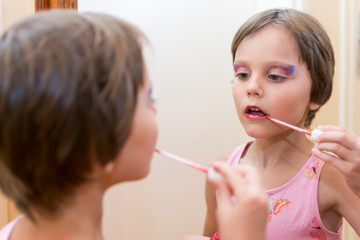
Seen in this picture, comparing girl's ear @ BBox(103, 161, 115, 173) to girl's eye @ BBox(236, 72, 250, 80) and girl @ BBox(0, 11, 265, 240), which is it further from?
girl's eye @ BBox(236, 72, 250, 80)

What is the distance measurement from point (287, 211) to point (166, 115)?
63 cm

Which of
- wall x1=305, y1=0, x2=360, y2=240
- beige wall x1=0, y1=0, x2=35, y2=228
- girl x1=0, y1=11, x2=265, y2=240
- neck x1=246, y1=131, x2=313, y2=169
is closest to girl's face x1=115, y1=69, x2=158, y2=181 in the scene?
girl x1=0, y1=11, x2=265, y2=240

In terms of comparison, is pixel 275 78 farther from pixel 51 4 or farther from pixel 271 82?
pixel 51 4

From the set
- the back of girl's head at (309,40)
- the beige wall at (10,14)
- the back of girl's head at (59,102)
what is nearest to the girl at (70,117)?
the back of girl's head at (59,102)

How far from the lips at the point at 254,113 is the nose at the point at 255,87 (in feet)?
0.11

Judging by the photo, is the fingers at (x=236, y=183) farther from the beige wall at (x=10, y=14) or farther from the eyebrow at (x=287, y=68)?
the beige wall at (x=10, y=14)

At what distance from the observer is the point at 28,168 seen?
437mm

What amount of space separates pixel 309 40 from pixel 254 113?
197 mm

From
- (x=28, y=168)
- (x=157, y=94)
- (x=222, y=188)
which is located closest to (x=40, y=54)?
(x=28, y=168)

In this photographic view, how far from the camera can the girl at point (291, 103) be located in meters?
0.77

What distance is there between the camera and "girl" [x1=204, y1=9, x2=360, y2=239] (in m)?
0.77

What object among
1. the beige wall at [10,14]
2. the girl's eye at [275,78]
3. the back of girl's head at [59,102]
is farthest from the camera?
the beige wall at [10,14]

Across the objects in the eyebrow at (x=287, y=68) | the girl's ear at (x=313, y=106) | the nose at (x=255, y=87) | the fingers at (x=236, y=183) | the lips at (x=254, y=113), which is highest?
the eyebrow at (x=287, y=68)

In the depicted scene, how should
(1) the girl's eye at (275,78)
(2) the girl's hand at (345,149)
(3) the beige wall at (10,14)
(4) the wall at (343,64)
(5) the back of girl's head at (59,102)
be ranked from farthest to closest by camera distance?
(4) the wall at (343,64) → (3) the beige wall at (10,14) → (1) the girl's eye at (275,78) → (2) the girl's hand at (345,149) → (5) the back of girl's head at (59,102)
